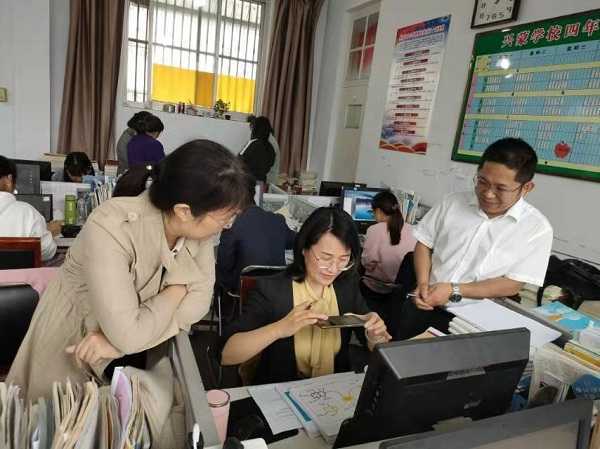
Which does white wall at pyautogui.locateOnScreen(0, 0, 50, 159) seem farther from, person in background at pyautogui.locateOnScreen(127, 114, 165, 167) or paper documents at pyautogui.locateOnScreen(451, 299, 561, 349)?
paper documents at pyautogui.locateOnScreen(451, 299, 561, 349)

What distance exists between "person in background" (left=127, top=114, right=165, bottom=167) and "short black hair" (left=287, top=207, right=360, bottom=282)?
2.67 m

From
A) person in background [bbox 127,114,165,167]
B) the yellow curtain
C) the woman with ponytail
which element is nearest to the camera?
the woman with ponytail

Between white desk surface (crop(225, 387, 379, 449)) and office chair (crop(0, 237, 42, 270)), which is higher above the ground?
office chair (crop(0, 237, 42, 270))

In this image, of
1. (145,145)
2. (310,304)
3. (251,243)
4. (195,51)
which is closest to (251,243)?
(251,243)

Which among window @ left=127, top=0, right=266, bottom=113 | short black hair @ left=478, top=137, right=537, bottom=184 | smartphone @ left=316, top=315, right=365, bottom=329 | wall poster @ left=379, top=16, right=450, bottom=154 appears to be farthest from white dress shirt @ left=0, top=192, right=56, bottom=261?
window @ left=127, top=0, right=266, bottom=113

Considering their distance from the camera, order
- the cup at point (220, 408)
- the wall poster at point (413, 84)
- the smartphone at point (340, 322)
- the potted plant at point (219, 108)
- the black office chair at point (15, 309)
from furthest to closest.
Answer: the potted plant at point (219, 108), the wall poster at point (413, 84), the black office chair at point (15, 309), the smartphone at point (340, 322), the cup at point (220, 408)

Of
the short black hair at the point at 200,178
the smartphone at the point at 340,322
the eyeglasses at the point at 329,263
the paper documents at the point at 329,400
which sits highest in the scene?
the short black hair at the point at 200,178

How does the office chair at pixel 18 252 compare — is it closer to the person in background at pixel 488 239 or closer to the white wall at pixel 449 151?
the person in background at pixel 488 239

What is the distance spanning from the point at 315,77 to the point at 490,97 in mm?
3135

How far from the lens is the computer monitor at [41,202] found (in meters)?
2.61

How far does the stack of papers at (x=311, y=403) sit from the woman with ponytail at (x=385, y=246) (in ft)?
4.97

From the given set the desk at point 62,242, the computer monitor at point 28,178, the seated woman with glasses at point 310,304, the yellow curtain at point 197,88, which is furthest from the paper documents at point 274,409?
the yellow curtain at point 197,88

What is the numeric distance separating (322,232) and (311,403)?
54 centimetres

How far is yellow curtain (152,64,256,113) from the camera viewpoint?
17.5 feet
